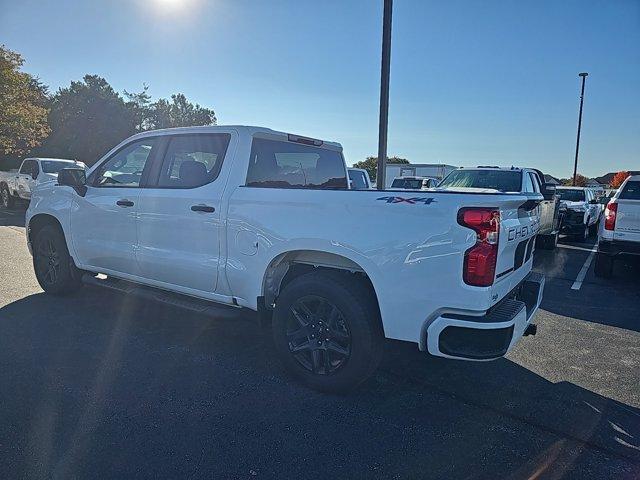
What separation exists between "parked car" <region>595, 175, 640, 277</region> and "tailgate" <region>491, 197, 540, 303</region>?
4.25 meters

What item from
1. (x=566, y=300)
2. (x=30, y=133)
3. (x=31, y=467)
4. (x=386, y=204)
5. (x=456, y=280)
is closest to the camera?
(x=31, y=467)

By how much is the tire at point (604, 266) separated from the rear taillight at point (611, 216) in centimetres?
74

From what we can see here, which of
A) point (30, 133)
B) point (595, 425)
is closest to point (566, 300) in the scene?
point (595, 425)

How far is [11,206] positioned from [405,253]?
61.7 ft

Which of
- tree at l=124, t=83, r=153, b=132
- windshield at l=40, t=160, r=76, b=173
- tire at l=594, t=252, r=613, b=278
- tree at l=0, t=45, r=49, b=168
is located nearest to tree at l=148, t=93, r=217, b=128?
tree at l=124, t=83, r=153, b=132

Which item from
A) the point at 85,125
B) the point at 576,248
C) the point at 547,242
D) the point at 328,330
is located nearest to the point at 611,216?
the point at 547,242

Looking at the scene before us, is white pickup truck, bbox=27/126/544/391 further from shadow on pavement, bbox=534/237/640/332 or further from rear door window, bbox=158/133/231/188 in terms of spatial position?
shadow on pavement, bbox=534/237/640/332

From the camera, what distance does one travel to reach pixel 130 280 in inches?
191

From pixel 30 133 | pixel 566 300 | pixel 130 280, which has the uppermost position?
pixel 30 133

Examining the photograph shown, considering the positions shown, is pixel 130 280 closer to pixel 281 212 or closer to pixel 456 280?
pixel 281 212

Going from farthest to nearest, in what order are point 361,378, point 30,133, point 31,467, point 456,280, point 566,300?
1. point 30,133
2. point 566,300
3. point 361,378
4. point 456,280
5. point 31,467

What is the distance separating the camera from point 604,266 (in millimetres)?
7871

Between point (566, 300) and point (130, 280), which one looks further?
point (566, 300)

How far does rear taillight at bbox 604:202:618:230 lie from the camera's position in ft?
23.5
